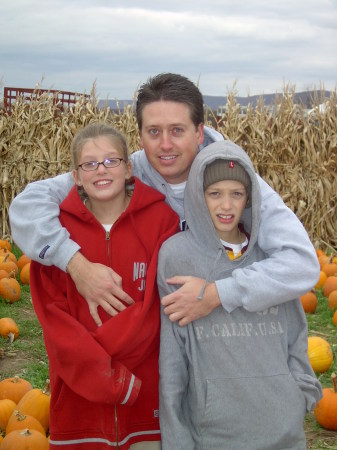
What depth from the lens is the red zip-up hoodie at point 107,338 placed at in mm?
2748

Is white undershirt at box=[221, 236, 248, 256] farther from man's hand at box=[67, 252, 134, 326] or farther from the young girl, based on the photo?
man's hand at box=[67, 252, 134, 326]

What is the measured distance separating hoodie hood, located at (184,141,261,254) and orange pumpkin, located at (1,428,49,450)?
1397 mm

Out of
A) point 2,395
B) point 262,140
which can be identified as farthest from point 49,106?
point 2,395

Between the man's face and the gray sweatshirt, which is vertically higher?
the man's face

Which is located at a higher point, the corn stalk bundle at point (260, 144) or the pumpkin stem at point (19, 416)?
the corn stalk bundle at point (260, 144)

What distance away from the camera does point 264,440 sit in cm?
277

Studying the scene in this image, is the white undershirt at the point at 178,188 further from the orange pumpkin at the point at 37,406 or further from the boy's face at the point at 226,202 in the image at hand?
the orange pumpkin at the point at 37,406

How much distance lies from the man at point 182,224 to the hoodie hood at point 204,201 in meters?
0.15

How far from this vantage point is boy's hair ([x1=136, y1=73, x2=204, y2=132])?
3.19 m

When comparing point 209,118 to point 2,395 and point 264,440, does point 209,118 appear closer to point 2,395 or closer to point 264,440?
point 2,395

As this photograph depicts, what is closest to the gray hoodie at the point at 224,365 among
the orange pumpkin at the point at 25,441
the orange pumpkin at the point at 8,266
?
the orange pumpkin at the point at 25,441

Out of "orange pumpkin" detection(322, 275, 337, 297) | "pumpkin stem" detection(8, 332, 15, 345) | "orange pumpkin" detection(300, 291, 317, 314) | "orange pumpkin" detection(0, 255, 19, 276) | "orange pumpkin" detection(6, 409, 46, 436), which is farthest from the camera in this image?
"orange pumpkin" detection(0, 255, 19, 276)

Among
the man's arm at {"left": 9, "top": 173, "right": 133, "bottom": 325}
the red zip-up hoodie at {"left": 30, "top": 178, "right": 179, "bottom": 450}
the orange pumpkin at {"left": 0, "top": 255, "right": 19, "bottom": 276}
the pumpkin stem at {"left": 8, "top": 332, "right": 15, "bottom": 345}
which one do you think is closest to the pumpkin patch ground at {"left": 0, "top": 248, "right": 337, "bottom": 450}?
the pumpkin stem at {"left": 8, "top": 332, "right": 15, "bottom": 345}

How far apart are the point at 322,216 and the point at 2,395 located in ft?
20.9
